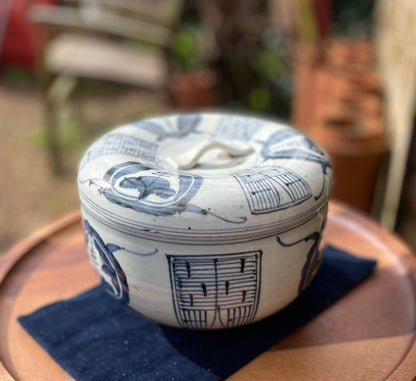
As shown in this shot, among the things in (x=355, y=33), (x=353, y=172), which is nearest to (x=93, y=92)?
(x=355, y=33)

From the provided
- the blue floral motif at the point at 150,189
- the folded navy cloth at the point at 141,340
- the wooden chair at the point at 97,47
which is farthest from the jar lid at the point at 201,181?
the wooden chair at the point at 97,47

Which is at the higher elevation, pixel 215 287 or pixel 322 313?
pixel 215 287

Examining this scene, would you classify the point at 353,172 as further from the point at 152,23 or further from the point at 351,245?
the point at 152,23

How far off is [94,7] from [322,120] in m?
1.33

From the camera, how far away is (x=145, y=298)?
585mm

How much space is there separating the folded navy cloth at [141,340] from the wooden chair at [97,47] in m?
1.36

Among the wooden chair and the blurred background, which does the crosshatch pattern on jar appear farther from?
the wooden chair

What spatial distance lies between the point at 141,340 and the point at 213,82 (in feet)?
7.08

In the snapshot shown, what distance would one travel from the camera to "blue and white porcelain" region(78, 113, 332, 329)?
0.53m

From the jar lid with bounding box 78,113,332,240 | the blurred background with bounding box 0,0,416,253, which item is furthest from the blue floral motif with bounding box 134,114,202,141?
the blurred background with bounding box 0,0,416,253

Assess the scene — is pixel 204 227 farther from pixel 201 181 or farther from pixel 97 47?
pixel 97 47

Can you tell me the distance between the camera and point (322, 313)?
726 millimetres

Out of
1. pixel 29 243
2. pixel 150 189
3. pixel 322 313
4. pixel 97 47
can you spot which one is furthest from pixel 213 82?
pixel 150 189

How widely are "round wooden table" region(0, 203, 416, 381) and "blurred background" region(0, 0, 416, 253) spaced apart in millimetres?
494
